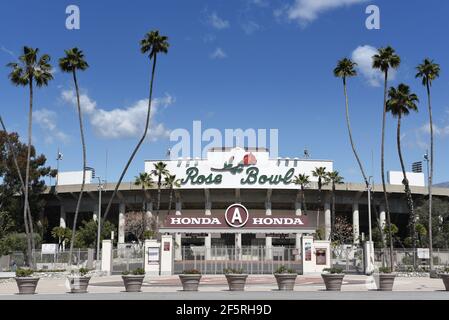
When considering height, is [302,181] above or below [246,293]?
above

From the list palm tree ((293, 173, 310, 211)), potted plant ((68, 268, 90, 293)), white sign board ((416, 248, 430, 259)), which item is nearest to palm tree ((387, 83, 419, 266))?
white sign board ((416, 248, 430, 259))

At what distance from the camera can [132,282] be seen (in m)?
24.6

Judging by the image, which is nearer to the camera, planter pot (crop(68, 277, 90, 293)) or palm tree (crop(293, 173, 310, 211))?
planter pot (crop(68, 277, 90, 293))

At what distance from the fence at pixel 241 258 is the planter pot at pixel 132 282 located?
16.3m

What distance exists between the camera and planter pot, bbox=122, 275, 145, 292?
2439 cm

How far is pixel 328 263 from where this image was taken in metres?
41.2

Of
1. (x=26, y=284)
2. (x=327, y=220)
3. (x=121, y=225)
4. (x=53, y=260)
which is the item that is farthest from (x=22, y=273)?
(x=327, y=220)

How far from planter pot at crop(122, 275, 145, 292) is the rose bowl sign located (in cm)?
1980

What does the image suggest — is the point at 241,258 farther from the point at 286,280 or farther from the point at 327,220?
the point at 327,220

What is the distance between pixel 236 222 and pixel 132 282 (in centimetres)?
2033

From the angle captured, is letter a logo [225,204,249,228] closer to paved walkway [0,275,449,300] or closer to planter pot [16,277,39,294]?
paved walkway [0,275,449,300]

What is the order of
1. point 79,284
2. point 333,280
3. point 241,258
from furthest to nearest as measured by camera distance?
1. point 241,258
2. point 333,280
3. point 79,284

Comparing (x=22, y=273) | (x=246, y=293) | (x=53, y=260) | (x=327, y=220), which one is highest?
(x=327, y=220)
